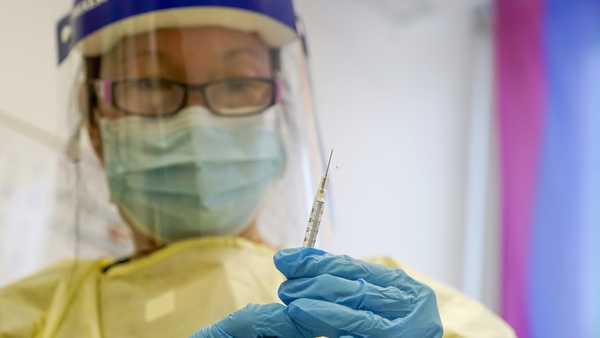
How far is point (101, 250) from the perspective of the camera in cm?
109

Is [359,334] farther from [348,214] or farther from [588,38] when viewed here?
[588,38]

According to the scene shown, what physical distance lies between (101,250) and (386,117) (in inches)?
28.9

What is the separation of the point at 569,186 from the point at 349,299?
3.49 feet

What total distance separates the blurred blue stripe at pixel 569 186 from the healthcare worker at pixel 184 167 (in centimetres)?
64

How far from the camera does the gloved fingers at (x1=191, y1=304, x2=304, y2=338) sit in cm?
52

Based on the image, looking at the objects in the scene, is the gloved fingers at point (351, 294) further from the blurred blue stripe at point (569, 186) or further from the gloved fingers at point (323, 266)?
the blurred blue stripe at point (569, 186)

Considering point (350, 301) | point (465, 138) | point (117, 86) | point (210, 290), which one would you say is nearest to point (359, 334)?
point (350, 301)

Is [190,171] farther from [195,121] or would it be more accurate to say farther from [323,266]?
[323,266]

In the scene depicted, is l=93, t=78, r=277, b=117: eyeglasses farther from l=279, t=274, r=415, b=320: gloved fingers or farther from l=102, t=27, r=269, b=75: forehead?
l=279, t=274, r=415, b=320: gloved fingers

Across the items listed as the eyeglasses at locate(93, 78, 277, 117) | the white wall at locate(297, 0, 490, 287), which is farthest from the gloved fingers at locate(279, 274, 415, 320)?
the white wall at locate(297, 0, 490, 287)

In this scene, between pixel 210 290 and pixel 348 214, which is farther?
pixel 348 214

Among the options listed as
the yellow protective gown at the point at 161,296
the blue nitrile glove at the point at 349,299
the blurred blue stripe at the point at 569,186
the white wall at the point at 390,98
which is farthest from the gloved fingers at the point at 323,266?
the blurred blue stripe at the point at 569,186

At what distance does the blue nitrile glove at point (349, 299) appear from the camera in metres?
0.51

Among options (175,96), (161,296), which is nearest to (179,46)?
Result: (175,96)
